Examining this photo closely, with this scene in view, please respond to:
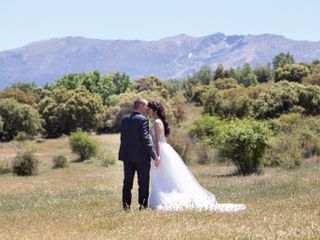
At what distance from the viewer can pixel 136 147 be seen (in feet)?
40.4

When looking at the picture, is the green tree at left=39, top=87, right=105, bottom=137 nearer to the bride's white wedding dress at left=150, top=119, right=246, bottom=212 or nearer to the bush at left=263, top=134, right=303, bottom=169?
the bush at left=263, top=134, right=303, bottom=169

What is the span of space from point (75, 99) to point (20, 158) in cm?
3813

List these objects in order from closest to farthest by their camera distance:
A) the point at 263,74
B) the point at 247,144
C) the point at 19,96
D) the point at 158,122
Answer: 1. the point at 158,122
2. the point at 247,144
3. the point at 19,96
4. the point at 263,74

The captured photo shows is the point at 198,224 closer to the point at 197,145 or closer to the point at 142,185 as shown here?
the point at 142,185

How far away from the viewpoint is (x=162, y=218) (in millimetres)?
10141

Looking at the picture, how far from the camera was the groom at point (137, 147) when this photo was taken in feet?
40.3

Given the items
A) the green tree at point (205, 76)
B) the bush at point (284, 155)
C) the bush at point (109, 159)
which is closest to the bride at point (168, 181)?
the bush at point (284, 155)

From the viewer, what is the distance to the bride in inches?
512

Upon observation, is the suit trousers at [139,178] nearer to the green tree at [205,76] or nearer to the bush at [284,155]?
the bush at [284,155]

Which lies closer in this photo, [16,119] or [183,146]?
[183,146]

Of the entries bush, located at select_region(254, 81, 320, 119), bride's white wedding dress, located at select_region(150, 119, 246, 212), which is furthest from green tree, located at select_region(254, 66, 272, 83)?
bride's white wedding dress, located at select_region(150, 119, 246, 212)

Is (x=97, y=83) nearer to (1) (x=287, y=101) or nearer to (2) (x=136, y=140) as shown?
(1) (x=287, y=101)

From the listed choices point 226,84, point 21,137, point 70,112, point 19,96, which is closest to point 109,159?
point 21,137

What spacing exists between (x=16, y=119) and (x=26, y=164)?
35.3 meters
